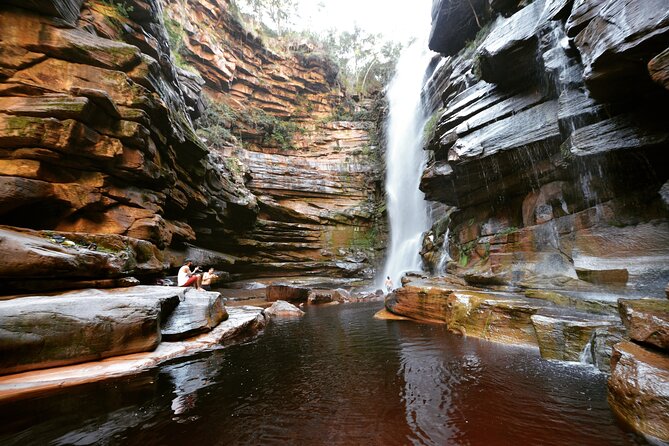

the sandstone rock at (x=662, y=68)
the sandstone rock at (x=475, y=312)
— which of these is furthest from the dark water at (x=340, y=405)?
the sandstone rock at (x=662, y=68)

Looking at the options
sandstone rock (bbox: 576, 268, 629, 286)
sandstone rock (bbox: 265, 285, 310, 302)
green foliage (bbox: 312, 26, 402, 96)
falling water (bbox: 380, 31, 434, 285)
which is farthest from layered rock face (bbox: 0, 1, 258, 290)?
green foliage (bbox: 312, 26, 402, 96)

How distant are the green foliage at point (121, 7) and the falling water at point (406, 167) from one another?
728 inches

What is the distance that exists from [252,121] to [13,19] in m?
18.4

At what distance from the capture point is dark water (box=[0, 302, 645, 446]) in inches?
115

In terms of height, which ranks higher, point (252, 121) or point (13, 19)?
point (252, 121)

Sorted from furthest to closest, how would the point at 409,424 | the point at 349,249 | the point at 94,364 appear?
the point at 349,249, the point at 94,364, the point at 409,424

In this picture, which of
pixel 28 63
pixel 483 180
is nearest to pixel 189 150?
pixel 28 63

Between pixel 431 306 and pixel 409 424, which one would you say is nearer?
pixel 409 424

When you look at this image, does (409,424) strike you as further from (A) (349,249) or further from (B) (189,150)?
(A) (349,249)

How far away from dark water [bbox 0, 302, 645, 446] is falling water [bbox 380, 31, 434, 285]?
1467 cm

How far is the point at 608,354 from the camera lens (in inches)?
163

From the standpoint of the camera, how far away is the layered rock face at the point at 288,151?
2283 cm

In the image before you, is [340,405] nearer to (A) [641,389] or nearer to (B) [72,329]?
(A) [641,389]

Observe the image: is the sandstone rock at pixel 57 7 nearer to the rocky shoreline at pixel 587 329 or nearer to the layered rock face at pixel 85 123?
the layered rock face at pixel 85 123
